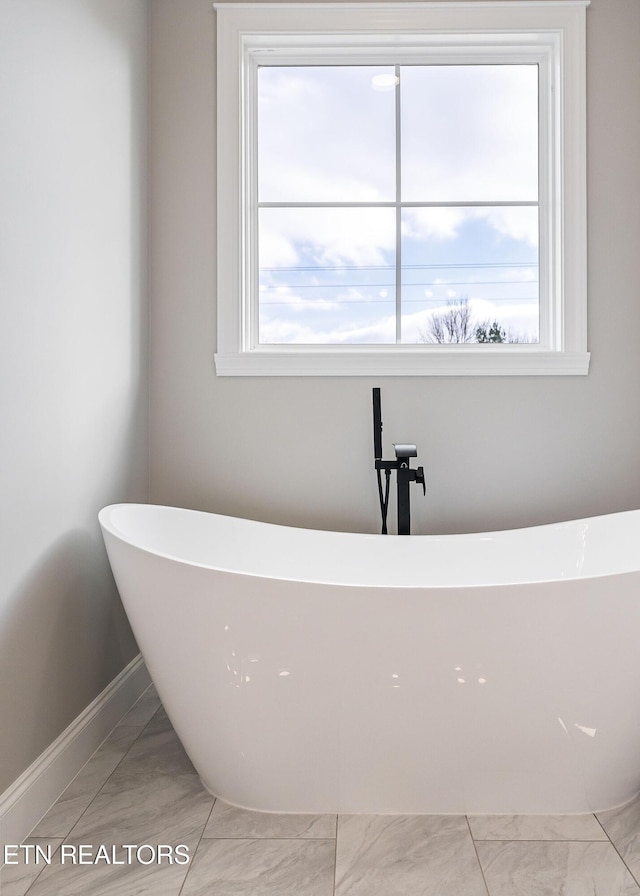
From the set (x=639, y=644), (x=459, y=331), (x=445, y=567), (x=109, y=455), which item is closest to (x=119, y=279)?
(x=109, y=455)

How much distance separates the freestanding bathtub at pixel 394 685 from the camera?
1349 mm

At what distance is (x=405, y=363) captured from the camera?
2.33m

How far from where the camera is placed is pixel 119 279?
210 centimetres

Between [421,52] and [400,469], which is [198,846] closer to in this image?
[400,469]

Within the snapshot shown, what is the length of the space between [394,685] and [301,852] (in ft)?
1.38

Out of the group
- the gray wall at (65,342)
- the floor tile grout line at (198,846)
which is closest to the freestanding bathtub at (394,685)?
the floor tile grout line at (198,846)

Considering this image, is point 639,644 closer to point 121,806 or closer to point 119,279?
point 121,806

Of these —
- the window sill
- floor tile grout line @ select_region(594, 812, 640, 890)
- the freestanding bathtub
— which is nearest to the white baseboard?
the freestanding bathtub

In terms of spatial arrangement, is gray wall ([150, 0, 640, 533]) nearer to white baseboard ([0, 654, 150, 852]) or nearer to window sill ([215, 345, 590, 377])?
window sill ([215, 345, 590, 377])

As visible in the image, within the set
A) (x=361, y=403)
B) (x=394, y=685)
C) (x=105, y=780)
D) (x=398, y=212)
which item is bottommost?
(x=105, y=780)

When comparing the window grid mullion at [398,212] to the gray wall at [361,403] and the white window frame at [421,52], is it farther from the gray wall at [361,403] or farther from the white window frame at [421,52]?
the gray wall at [361,403]

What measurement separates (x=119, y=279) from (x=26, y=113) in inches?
25.1

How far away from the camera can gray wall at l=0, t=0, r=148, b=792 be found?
4.76ft

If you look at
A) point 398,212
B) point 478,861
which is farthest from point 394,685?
point 398,212
